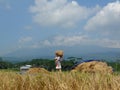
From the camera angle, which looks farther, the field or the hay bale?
the hay bale

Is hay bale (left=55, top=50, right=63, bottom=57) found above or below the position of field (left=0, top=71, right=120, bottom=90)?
above

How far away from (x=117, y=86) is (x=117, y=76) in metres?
0.32

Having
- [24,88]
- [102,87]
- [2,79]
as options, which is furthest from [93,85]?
[2,79]

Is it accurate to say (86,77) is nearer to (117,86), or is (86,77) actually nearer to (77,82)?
(77,82)

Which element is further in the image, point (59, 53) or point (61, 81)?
point (59, 53)

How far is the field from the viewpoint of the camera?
460cm

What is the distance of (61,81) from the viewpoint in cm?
493

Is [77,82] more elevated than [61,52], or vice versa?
[61,52]

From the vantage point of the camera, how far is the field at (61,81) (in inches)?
181

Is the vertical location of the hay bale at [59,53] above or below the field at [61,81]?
above

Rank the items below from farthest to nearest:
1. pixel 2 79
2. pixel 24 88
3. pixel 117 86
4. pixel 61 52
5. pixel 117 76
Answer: pixel 61 52
pixel 2 79
pixel 24 88
pixel 117 76
pixel 117 86

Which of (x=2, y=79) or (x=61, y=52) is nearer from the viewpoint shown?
(x=2, y=79)

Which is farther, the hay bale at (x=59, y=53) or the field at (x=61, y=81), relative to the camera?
the hay bale at (x=59, y=53)

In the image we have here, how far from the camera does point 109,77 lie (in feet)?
15.4
